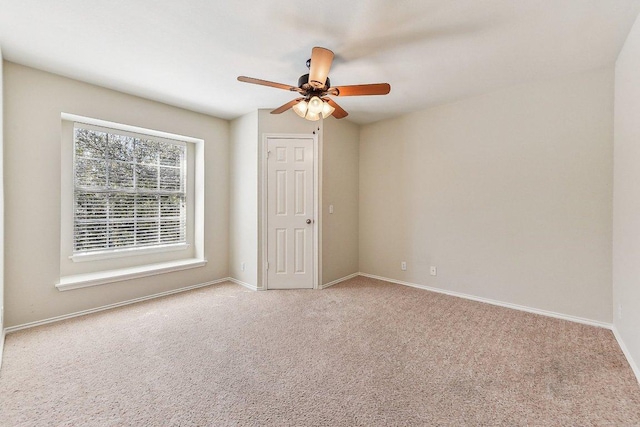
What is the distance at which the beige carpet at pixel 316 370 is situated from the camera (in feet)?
5.12

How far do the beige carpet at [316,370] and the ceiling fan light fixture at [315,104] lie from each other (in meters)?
2.01

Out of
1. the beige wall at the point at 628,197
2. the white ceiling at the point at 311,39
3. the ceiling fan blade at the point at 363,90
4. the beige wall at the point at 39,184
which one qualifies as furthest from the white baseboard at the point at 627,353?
the beige wall at the point at 39,184

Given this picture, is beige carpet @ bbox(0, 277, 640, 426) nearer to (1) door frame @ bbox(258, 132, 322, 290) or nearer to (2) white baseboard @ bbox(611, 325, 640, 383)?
(2) white baseboard @ bbox(611, 325, 640, 383)

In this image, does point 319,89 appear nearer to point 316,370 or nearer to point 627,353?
point 316,370

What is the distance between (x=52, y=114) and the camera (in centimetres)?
278

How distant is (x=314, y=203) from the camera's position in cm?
388

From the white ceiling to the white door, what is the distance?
1041 millimetres

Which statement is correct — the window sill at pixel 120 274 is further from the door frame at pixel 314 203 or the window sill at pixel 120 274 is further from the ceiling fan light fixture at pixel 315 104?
the ceiling fan light fixture at pixel 315 104

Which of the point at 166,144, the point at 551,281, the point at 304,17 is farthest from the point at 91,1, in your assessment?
the point at 551,281

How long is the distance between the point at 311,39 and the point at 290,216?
7.41 ft

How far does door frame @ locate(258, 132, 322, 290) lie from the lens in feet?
12.6

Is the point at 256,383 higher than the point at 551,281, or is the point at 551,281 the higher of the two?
the point at 551,281

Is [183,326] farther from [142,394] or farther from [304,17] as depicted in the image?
[304,17]

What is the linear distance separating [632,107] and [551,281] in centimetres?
175
